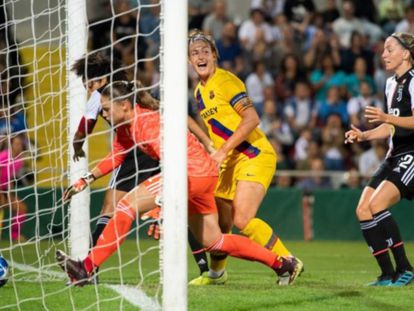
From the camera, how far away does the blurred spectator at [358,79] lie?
20.0m

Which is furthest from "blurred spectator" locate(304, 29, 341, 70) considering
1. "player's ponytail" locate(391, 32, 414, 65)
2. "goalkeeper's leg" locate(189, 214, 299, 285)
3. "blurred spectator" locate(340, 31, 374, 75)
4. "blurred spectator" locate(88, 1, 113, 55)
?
"goalkeeper's leg" locate(189, 214, 299, 285)

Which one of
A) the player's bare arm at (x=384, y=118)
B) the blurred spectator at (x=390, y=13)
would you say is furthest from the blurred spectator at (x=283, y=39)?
the player's bare arm at (x=384, y=118)

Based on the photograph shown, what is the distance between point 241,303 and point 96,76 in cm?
241

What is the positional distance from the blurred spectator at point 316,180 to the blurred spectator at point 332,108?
113cm

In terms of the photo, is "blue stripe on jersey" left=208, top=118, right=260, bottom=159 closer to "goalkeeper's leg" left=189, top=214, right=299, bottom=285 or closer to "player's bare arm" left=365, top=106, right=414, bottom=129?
"goalkeeper's leg" left=189, top=214, right=299, bottom=285

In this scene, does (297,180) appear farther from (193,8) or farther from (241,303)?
(241,303)

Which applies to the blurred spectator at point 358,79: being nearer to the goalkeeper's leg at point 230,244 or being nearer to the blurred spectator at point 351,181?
the blurred spectator at point 351,181

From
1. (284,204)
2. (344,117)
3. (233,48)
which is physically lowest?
(284,204)

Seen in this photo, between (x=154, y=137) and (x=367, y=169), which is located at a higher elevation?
(x=154, y=137)

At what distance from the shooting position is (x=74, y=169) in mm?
10484

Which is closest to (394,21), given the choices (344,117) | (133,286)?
(344,117)

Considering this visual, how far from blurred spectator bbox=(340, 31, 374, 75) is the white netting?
3668 millimetres

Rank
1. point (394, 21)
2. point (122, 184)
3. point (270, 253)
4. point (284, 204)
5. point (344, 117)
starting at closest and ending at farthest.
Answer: point (270, 253) < point (122, 184) < point (284, 204) < point (344, 117) < point (394, 21)

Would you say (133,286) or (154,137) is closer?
(154,137)
